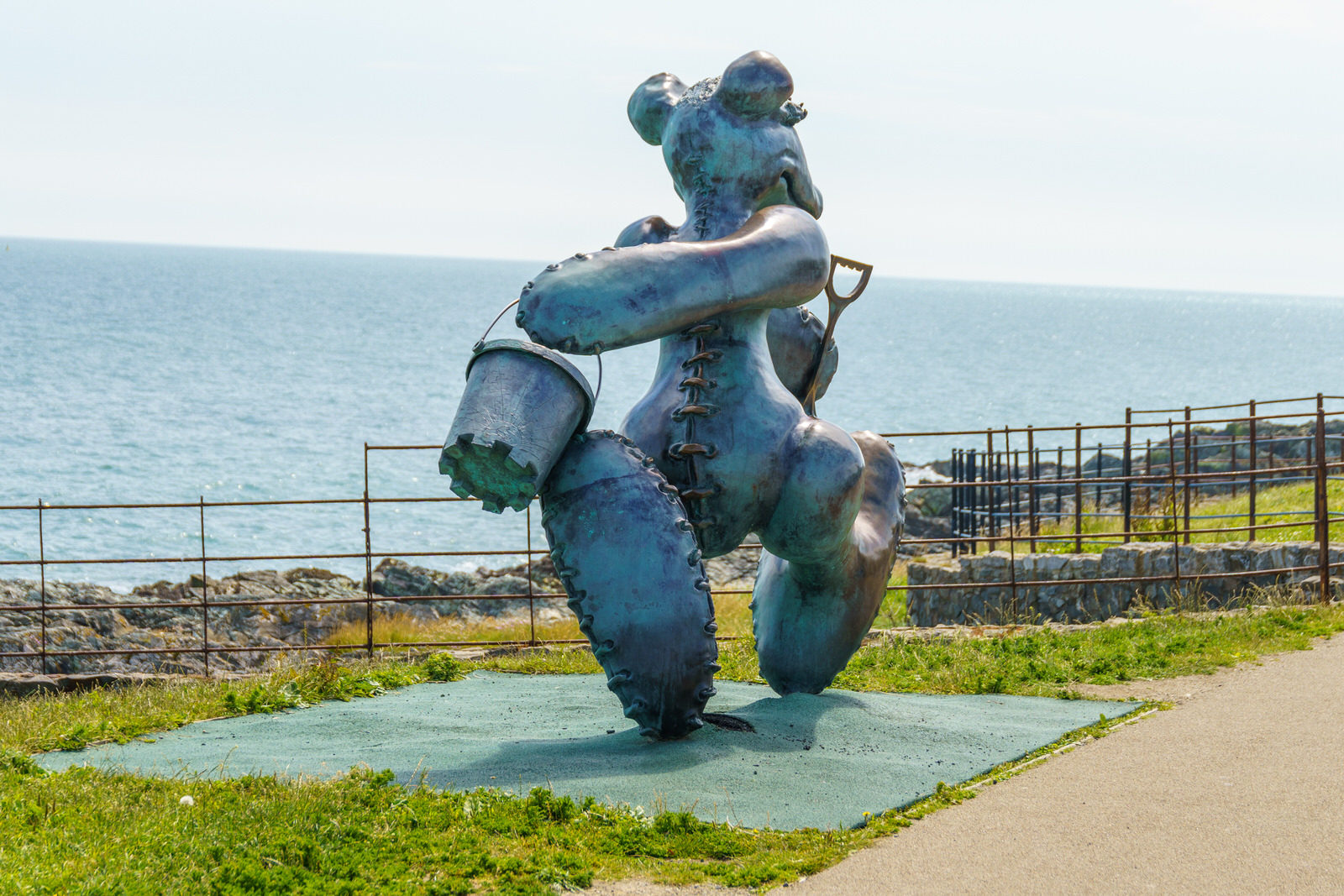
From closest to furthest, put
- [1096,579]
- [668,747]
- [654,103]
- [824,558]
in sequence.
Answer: [668,747] < [824,558] < [654,103] < [1096,579]

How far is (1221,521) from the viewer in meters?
16.2

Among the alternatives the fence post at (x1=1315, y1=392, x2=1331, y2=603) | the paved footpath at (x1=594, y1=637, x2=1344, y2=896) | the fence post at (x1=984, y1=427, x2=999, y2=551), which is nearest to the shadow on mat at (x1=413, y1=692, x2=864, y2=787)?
the paved footpath at (x1=594, y1=637, x2=1344, y2=896)

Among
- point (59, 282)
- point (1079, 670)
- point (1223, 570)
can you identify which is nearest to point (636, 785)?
point (1079, 670)

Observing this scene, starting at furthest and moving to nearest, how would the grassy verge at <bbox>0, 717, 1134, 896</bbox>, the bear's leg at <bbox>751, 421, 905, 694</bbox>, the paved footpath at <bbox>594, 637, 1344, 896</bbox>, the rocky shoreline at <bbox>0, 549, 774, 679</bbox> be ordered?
the rocky shoreline at <bbox>0, 549, 774, 679</bbox>, the bear's leg at <bbox>751, 421, 905, 694</bbox>, the paved footpath at <bbox>594, 637, 1344, 896</bbox>, the grassy verge at <bbox>0, 717, 1134, 896</bbox>

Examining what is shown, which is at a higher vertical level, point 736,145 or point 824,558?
point 736,145

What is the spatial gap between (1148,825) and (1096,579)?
7.23m

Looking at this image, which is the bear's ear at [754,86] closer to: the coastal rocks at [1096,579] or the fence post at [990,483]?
the fence post at [990,483]

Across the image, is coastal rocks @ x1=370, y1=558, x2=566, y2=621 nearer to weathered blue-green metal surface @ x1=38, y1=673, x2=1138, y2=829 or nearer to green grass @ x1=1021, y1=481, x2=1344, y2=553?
green grass @ x1=1021, y1=481, x2=1344, y2=553

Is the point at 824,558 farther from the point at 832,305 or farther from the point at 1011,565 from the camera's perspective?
the point at 1011,565

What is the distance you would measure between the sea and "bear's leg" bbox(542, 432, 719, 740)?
0.40 m

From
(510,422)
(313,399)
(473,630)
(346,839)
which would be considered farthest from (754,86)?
(313,399)

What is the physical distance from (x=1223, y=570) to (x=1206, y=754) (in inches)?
290

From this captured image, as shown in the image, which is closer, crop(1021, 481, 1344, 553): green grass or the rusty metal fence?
the rusty metal fence

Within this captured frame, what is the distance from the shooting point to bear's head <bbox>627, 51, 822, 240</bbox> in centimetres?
563
